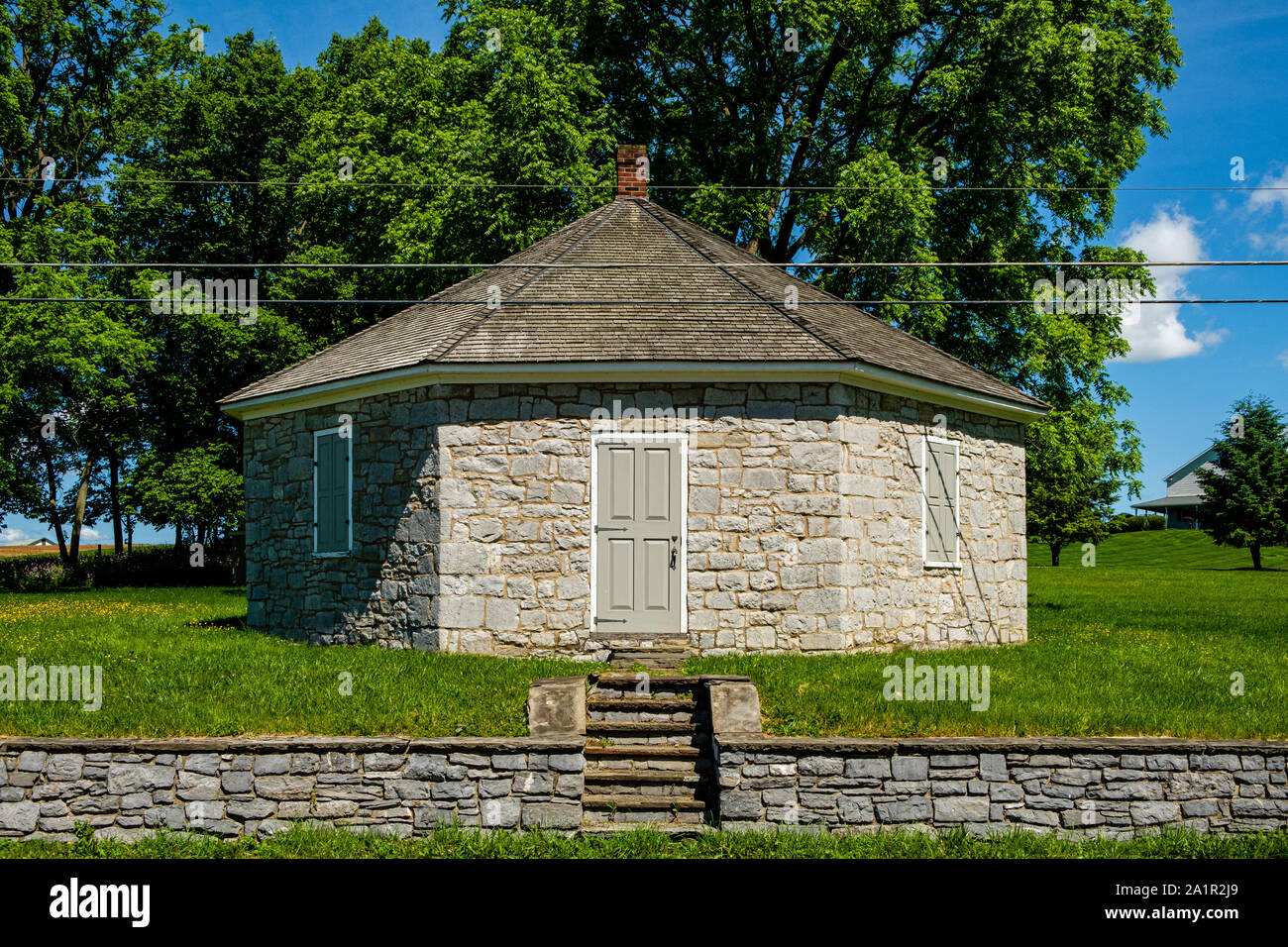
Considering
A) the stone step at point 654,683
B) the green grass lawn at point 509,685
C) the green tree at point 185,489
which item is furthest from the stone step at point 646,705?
the green tree at point 185,489

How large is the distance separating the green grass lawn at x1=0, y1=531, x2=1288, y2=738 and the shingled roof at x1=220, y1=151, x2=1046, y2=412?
145 inches

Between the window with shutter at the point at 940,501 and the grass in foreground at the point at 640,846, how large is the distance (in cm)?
595

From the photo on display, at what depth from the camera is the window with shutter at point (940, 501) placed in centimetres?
1331

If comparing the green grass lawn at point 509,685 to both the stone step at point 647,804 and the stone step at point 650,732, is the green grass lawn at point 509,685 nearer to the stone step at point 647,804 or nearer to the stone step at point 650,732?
the stone step at point 650,732

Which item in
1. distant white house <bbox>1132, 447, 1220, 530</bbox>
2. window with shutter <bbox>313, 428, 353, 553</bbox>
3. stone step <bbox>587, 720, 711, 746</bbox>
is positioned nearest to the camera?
stone step <bbox>587, 720, 711, 746</bbox>

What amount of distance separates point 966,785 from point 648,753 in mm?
2659

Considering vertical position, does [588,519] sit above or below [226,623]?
above

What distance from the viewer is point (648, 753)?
853 centimetres

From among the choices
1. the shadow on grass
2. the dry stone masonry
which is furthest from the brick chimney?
the dry stone masonry

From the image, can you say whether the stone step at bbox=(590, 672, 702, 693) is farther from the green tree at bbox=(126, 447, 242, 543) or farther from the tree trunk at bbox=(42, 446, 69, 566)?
the tree trunk at bbox=(42, 446, 69, 566)

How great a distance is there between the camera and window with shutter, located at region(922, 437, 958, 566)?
1331 cm

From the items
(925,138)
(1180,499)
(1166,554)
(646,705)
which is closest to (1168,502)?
(1180,499)

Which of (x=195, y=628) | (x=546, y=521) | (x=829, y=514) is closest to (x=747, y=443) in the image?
(x=829, y=514)

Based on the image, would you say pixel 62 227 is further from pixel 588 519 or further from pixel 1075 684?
pixel 1075 684
